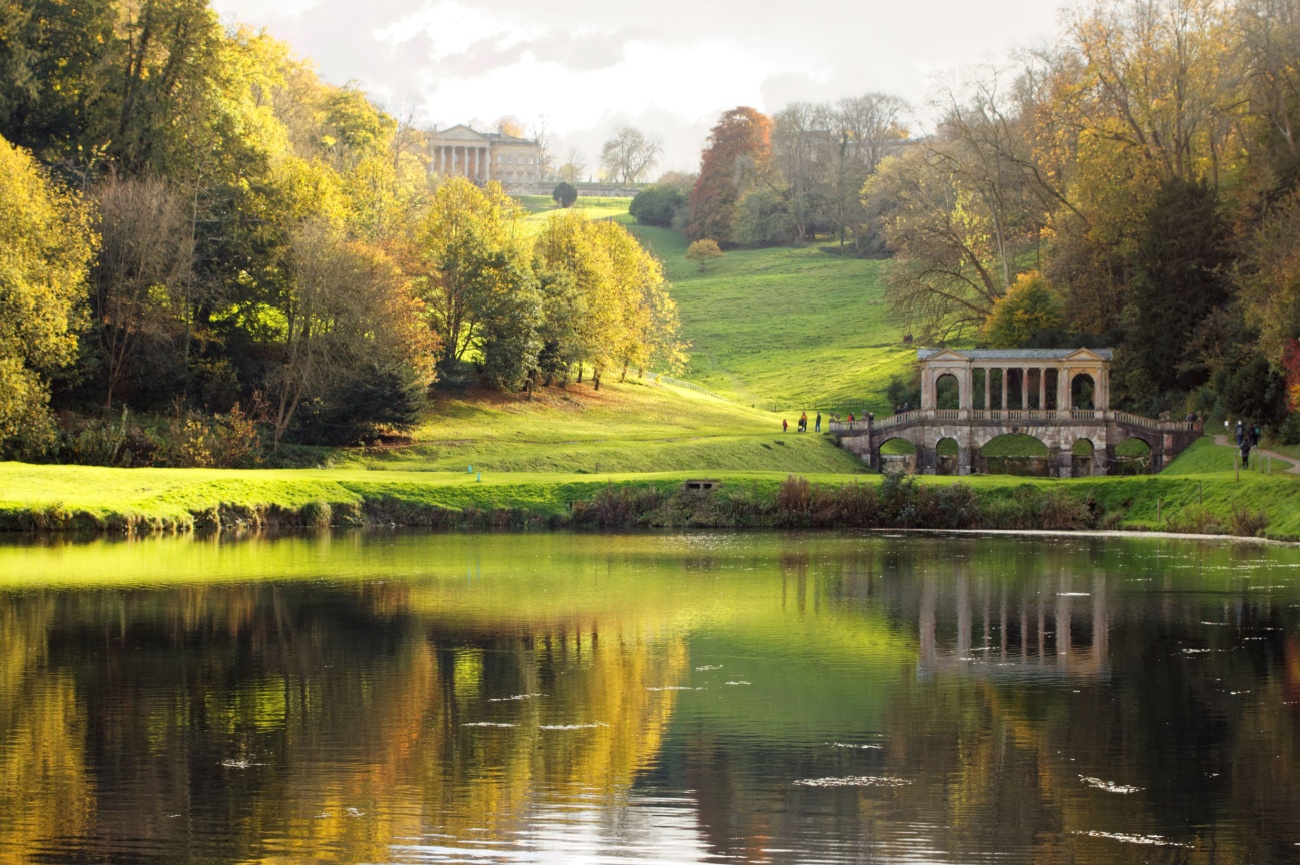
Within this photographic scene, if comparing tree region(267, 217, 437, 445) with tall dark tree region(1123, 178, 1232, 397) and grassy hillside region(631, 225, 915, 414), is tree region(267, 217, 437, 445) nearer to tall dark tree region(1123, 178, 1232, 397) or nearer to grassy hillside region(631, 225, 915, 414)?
tall dark tree region(1123, 178, 1232, 397)

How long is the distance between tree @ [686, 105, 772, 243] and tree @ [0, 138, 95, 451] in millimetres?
108083

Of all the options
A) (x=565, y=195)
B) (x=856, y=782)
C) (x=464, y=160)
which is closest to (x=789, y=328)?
(x=565, y=195)

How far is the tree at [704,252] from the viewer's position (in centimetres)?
14862

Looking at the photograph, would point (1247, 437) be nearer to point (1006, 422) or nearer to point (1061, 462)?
point (1061, 462)

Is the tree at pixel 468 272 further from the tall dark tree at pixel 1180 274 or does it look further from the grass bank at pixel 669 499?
the tall dark tree at pixel 1180 274

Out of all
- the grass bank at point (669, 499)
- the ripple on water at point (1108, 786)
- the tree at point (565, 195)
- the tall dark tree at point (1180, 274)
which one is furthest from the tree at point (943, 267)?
the tree at point (565, 195)

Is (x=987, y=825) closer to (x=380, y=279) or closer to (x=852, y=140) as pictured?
(x=380, y=279)

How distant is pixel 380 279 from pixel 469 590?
3677 centimetres

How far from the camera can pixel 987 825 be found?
523 inches

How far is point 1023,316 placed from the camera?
8344 centimetres

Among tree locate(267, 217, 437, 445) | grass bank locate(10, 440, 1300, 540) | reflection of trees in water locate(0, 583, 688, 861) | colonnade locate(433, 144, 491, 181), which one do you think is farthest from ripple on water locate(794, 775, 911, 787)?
colonnade locate(433, 144, 491, 181)

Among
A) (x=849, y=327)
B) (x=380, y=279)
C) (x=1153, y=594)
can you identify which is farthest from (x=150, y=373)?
(x=849, y=327)

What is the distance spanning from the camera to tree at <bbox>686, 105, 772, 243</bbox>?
15575 cm

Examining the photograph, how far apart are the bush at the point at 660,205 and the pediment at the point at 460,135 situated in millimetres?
32237
